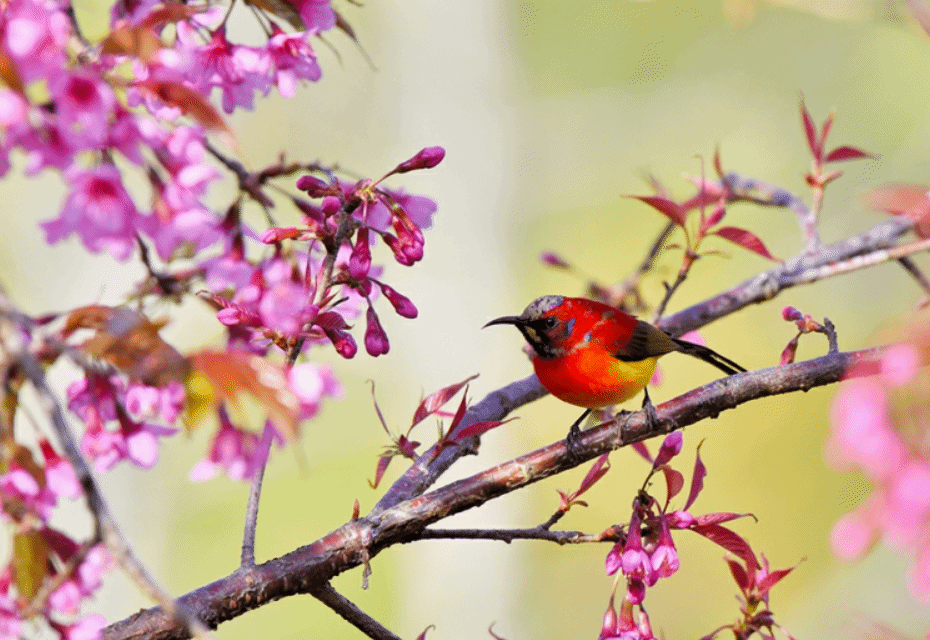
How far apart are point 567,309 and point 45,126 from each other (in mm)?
1303

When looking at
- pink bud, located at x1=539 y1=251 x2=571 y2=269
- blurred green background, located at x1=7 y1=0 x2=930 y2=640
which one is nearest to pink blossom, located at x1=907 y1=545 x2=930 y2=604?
pink bud, located at x1=539 y1=251 x2=571 y2=269

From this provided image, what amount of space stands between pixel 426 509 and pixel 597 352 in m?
0.72

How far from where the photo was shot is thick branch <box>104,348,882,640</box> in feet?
3.24

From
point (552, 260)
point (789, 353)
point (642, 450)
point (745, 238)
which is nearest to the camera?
point (789, 353)

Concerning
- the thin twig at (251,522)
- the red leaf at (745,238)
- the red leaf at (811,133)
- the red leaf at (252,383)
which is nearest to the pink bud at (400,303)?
the thin twig at (251,522)

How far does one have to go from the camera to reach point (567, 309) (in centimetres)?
185

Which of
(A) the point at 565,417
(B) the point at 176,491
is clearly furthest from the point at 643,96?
(B) the point at 176,491

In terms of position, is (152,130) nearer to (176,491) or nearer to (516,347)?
(516,347)

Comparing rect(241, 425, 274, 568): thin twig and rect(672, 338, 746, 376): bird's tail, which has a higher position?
rect(672, 338, 746, 376): bird's tail

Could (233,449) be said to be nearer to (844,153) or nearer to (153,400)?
(153,400)

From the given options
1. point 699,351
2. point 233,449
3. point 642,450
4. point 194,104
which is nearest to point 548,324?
point 699,351

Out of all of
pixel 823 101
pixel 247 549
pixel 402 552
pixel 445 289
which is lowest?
pixel 247 549

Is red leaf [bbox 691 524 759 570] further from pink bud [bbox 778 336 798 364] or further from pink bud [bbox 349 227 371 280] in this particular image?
pink bud [bbox 349 227 371 280]

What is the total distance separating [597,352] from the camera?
1703 mm
